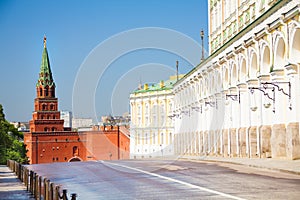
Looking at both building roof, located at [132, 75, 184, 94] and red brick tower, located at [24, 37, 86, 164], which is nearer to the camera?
building roof, located at [132, 75, 184, 94]

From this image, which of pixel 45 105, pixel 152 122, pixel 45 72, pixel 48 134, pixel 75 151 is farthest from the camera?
pixel 45 105

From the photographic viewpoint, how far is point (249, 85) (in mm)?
36156

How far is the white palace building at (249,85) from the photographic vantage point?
28344 millimetres

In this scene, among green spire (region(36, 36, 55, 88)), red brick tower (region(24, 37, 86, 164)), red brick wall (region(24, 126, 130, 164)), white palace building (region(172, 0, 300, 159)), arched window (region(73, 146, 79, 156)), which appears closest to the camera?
white palace building (region(172, 0, 300, 159))

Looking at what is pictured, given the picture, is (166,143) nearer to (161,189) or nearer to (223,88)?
(223,88)

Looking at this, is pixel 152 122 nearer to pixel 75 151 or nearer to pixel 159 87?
pixel 159 87

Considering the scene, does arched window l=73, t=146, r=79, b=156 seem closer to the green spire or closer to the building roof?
the green spire

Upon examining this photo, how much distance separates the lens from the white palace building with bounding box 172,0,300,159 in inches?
1116

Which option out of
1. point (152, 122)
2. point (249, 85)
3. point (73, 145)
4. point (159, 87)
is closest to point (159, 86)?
point (159, 87)

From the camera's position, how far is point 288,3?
2769 centimetres

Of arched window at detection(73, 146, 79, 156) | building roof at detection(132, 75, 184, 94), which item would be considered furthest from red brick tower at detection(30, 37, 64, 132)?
building roof at detection(132, 75, 184, 94)

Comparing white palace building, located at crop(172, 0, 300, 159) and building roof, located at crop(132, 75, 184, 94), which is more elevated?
building roof, located at crop(132, 75, 184, 94)

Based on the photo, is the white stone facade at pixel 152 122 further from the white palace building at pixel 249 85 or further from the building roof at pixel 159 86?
the white palace building at pixel 249 85

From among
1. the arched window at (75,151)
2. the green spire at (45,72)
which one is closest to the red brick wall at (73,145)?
the arched window at (75,151)
